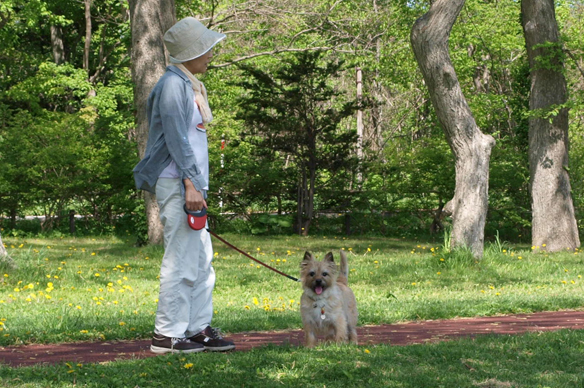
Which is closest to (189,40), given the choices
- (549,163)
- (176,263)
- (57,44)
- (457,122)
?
(176,263)

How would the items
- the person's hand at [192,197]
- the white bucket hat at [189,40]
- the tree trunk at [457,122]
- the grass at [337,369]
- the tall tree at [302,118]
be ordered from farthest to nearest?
1. the tall tree at [302,118]
2. the tree trunk at [457,122]
3. the white bucket hat at [189,40]
4. the person's hand at [192,197]
5. the grass at [337,369]

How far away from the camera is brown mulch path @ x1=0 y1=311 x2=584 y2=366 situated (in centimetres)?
584

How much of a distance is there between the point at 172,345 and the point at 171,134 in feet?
5.22

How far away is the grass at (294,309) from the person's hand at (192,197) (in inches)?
43.2

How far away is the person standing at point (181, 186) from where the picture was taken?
557cm

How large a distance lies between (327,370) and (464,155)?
30.8 feet

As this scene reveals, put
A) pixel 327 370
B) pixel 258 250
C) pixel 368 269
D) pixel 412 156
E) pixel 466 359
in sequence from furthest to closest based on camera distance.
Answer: pixel 412 156 < pixel 258 250 < pixel 368 269 < pixel 466 359 < pixel 327 370

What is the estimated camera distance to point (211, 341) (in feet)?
19.0

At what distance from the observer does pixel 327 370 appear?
4906 mm

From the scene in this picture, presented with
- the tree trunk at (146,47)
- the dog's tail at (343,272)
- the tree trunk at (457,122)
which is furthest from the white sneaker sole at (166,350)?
the tree trunk at (146,47)

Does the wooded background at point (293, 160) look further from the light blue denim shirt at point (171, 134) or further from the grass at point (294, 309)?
the light blue denim shirt at point (171, 134)

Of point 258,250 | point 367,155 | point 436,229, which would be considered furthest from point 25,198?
point 436,229

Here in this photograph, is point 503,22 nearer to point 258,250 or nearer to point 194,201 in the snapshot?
point 258,250

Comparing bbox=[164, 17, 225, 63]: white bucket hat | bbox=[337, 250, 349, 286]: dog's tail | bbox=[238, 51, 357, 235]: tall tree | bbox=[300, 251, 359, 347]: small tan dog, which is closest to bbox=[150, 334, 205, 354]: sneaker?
bbox=[300, 251, 359, 347]: small tan dog
